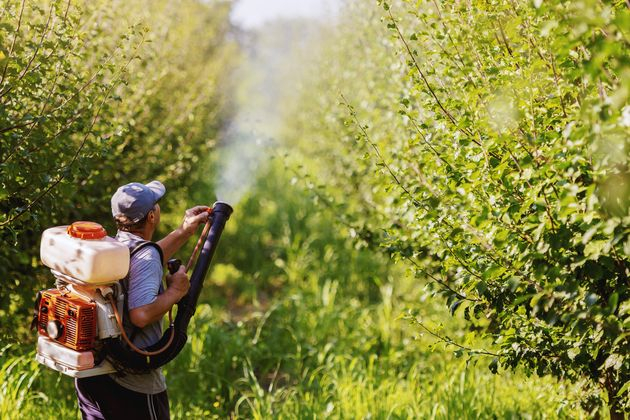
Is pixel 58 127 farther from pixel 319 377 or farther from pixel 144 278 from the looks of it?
pixel 319 377

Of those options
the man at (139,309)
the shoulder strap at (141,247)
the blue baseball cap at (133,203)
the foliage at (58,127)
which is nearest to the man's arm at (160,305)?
the man at (139,309)

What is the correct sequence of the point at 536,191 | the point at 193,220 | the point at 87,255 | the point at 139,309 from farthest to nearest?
the point at 193,220
the point at 139,309
the point at 87,255
the point at 536,191

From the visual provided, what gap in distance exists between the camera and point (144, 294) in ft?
9.30

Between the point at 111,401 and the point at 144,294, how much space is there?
0.52 meters

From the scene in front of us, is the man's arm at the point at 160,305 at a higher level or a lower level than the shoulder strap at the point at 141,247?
lower

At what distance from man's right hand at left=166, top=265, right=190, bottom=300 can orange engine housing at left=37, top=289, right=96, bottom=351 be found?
319mm

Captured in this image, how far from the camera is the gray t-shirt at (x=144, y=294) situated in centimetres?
285

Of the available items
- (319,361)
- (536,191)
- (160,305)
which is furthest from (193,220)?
(319,361)

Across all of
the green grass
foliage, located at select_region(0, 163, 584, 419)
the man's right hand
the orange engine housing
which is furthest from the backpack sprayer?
the green grass

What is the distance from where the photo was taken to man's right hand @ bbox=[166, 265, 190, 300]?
2.89m

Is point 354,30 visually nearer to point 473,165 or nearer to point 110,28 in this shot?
point 110,28

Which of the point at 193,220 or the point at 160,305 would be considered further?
the point at 193,220

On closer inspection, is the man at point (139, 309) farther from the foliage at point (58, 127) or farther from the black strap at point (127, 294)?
the foliage at point (58, 127)

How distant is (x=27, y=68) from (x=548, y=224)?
2314 mm
